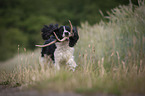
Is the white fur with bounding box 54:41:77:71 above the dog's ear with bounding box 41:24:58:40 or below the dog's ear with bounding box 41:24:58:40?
below

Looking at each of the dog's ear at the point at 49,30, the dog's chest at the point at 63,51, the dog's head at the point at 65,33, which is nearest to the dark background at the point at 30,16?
the dog's ear at the point at 49,30

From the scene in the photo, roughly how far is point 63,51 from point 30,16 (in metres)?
24.3

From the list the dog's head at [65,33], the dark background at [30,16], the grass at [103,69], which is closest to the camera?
the grass at [103,69]

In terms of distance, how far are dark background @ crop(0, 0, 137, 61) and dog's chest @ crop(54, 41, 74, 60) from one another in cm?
1771

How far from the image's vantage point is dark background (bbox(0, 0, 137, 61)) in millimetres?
24281

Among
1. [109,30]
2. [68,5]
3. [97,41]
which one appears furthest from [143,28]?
[68,5]

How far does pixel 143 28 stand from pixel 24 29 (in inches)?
1002

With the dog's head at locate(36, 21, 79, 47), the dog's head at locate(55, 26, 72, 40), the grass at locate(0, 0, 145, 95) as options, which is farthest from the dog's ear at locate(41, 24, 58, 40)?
the grass at locate(0, 0, 145, 95)

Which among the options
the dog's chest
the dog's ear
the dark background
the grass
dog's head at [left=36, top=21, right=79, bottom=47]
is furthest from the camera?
the dark background

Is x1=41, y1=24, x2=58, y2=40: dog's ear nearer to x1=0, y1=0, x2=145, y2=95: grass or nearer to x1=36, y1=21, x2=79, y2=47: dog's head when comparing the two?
x1=36, y1=21, x2=79, y2=47: dog's head

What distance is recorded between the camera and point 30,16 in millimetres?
28344

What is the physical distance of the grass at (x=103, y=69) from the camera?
3.42 meters

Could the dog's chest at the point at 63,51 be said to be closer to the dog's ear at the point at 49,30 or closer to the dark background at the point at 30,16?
the dog's ear at the point at 49,30

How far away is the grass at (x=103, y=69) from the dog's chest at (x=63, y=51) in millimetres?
377
